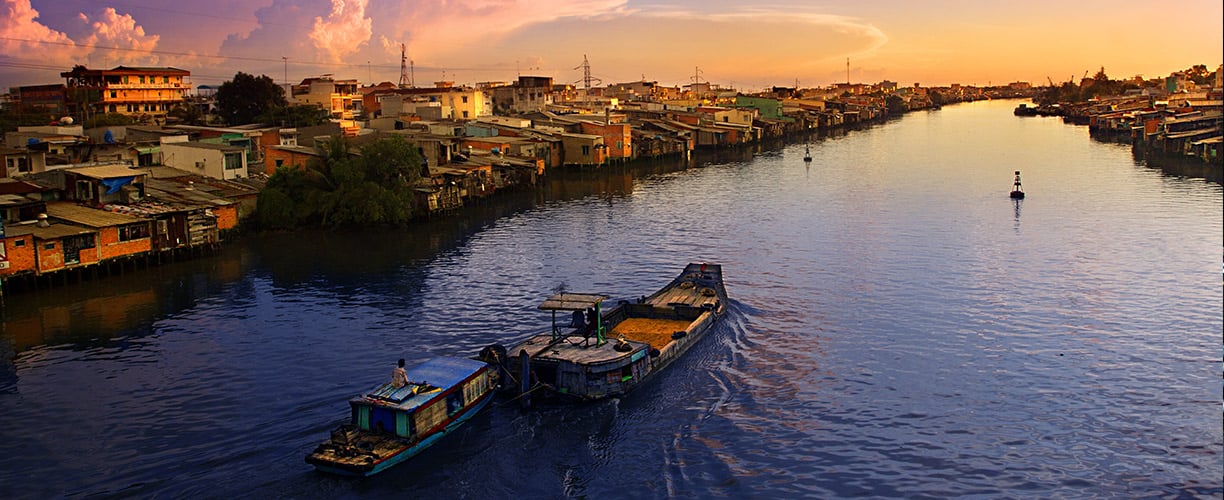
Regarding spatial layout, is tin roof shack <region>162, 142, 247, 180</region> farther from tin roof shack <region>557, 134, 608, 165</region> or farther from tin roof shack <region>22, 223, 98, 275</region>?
tin roof shack <region>557, 134, 608, 165</region>

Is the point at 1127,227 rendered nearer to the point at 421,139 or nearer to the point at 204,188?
the point at 421,139

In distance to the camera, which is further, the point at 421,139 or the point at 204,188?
the point at 421,139

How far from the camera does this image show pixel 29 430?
13352 mm

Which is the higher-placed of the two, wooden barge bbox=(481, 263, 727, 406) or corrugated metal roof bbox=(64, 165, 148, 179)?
corrugated metal roof bbox=(64, 165, 148, 179)

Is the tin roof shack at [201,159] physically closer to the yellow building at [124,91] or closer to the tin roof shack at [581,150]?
the yellow building at [124,91]

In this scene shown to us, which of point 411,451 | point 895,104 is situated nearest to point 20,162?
point 411,451

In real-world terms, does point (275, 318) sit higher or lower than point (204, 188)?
lower

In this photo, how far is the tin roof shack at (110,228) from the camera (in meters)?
22.3

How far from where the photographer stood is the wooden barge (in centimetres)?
1375

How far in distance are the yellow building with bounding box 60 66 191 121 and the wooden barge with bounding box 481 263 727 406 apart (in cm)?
3919

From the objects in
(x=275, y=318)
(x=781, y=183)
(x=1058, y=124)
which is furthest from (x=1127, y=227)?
(x=1058, y=124)

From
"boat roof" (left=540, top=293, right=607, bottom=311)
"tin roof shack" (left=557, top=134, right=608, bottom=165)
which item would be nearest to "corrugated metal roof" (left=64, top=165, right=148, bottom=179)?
"boat roof" (left=540, top=293, right=607, bottom=311)

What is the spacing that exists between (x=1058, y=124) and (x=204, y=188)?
83637 millimetres

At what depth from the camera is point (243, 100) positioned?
48.2 metres
